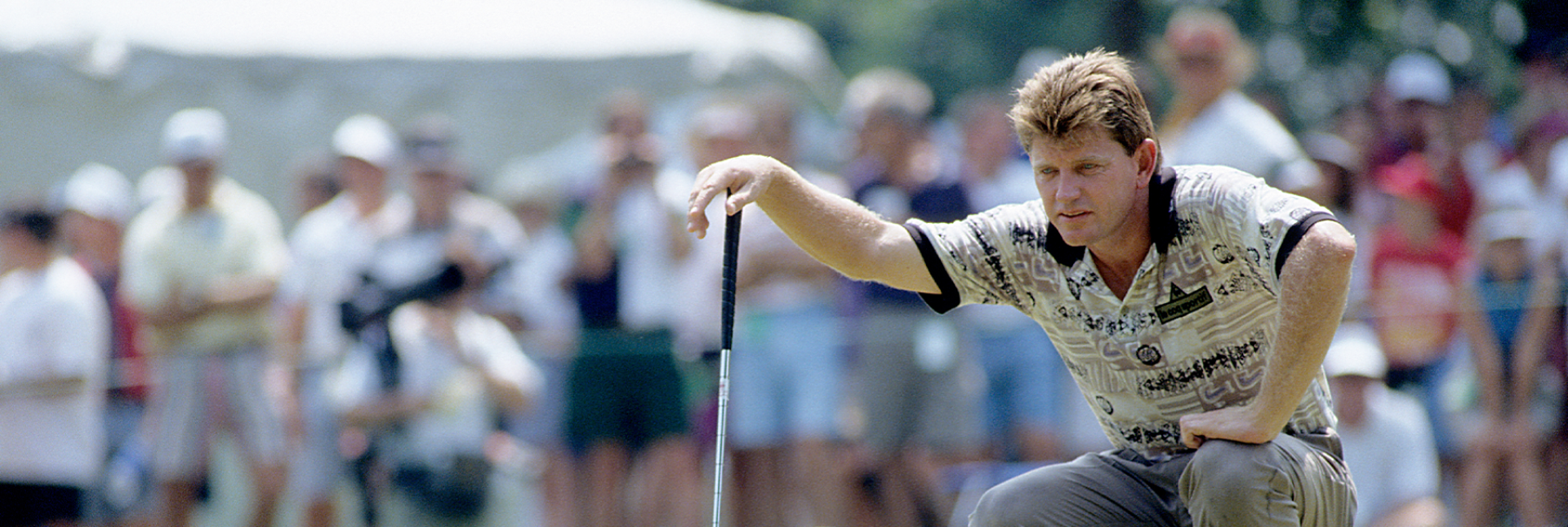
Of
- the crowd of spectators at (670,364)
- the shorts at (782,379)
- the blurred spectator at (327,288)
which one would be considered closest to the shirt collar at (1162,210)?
the crowd of spectators at (670,364)

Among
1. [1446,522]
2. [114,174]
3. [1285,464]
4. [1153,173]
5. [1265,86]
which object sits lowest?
[1446,522]

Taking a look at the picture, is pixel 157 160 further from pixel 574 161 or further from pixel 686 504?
pixel 686 504

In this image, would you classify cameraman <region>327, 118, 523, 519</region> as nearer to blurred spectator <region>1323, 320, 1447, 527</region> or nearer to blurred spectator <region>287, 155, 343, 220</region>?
blurred spectator <region>287, 155, 343, 220</region>

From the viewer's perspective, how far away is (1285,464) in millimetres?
3406

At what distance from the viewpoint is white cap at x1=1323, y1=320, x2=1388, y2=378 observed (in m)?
6.68

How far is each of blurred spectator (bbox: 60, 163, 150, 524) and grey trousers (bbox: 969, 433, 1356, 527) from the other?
5.32 meters

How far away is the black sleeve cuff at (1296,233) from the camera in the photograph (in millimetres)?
3227

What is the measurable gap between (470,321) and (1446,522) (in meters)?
4.84

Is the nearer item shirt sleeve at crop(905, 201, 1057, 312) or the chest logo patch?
the chest logo patch

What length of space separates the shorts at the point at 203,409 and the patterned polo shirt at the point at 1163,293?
16.1 feet

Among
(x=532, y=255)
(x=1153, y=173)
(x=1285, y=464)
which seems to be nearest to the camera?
(x=1285, y=464)

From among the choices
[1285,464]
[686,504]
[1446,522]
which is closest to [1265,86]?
[1446,522]

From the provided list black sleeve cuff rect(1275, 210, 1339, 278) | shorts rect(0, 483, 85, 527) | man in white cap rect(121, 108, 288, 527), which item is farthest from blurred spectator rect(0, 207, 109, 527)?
black sleeve cuff rect(1275, 210, 1339, 278)

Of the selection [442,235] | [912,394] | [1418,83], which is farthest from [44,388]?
[1418,83]
